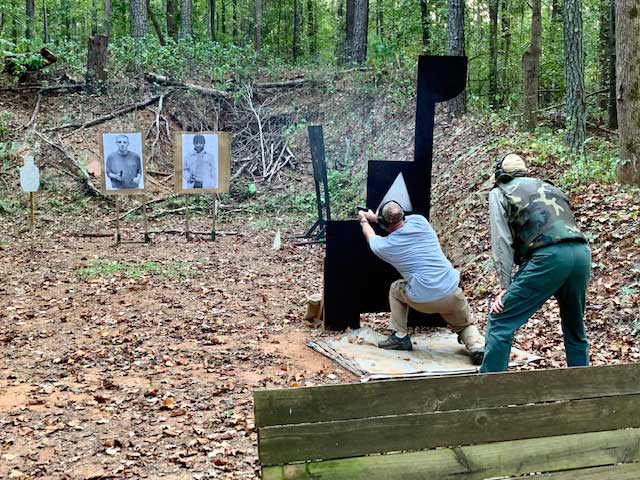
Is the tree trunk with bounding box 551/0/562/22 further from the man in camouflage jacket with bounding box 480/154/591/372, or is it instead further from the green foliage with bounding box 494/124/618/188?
the man in camouflage jacket with bounding box 480/154/591/372

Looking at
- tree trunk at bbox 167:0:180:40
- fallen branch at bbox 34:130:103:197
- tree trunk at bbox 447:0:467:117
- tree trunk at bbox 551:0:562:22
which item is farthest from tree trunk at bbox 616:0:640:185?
tree trunk at bbox 167:0:180:40

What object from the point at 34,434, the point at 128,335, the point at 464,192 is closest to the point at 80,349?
the point at 128,335

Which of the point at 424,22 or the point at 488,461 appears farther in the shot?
the point at 424,22

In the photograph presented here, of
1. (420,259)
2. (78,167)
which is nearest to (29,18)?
(78,167)

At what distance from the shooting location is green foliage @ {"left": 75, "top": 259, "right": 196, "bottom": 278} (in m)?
9.97

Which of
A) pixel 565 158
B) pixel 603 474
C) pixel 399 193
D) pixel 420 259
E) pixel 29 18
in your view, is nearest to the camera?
pixel 603 474

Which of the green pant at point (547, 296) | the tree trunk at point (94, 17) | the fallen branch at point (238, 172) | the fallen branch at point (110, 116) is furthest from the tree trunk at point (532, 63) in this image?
the tree trunk at point (94, 17)

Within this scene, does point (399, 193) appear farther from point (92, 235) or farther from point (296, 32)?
point (296, 32)

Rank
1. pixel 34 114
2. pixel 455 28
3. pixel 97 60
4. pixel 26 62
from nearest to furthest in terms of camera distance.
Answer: pixel 455 28 → pixel 34 114 → pixel 26 62 → pixel 97 60

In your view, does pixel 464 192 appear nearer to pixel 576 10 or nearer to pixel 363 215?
pixel 576 10

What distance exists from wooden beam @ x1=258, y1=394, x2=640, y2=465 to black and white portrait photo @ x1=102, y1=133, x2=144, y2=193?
11483mm

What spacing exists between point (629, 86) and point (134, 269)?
785 centimetres

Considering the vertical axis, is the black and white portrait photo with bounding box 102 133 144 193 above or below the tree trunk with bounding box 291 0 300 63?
below

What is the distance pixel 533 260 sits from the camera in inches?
180
